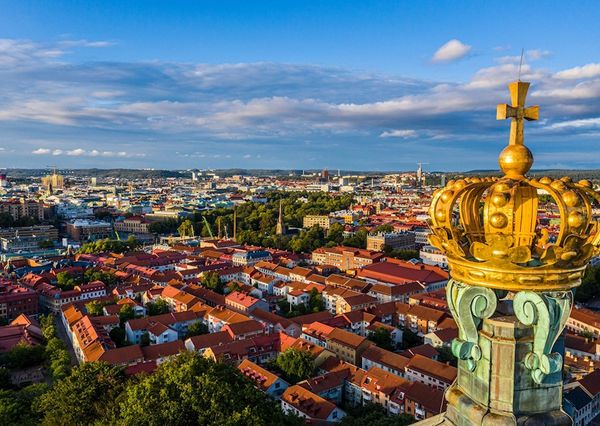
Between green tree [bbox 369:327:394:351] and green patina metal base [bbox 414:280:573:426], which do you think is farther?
green tree [bbox 369:327:394:351]

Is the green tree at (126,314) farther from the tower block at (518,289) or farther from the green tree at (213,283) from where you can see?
the tower block at (518,289)

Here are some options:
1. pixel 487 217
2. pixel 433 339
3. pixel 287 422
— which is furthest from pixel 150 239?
pixel 487 217

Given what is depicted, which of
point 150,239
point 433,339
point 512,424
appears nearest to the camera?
point 512,424

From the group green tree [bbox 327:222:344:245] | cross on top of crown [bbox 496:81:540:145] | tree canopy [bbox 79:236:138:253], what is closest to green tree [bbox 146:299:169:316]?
tree canopy [bbox 79:236:138:253]

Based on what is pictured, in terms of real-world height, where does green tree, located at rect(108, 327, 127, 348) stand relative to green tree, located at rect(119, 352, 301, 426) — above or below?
below

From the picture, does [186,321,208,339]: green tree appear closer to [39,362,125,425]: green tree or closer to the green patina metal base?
[39,362,125,425]: green tree

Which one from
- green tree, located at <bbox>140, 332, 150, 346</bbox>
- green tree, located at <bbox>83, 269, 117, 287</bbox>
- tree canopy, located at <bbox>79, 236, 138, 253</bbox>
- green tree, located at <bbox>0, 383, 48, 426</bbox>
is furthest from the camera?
tree canopy, located at <bbox>79, 236, 138, 253</bbox>

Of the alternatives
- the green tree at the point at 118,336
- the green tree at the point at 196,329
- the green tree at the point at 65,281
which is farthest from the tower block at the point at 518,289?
the green tree at the point at 65,281

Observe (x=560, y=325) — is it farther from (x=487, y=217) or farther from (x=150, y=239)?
(x=150, y=239)
